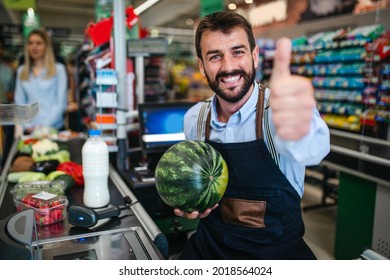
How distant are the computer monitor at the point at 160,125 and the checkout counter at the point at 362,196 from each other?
4.93ft

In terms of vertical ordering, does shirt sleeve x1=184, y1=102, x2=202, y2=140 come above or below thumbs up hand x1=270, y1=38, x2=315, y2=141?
below

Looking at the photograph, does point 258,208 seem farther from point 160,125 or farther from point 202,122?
point 160,125

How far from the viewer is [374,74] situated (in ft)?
11.9

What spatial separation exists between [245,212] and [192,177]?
13.1 inches

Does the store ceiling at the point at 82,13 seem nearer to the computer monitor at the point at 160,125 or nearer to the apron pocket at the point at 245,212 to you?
the computer monitor at the point at 160,125

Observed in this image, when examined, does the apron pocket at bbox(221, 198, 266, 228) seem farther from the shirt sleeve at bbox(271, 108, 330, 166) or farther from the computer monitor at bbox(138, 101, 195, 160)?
the computer monitor at bbox(138, 101, 195, 160)

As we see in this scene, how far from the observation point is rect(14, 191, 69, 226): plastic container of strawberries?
58.0 inches

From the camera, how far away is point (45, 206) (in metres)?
1.47

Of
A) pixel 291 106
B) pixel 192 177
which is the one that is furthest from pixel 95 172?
pixel 291 106

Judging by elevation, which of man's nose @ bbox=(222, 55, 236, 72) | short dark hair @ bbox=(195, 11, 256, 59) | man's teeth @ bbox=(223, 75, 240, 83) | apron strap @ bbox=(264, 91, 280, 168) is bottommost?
apron strap @ bbox=(264, 91, 280, 168)

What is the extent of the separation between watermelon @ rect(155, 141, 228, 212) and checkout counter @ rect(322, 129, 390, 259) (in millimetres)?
1741

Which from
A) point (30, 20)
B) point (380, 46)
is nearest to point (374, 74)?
point (380, 46)

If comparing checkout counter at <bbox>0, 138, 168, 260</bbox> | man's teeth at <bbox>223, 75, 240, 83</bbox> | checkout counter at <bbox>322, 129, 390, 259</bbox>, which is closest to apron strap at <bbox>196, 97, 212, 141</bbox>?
man's teeth at <bbox>223, 75, 240, 83</bbox>
